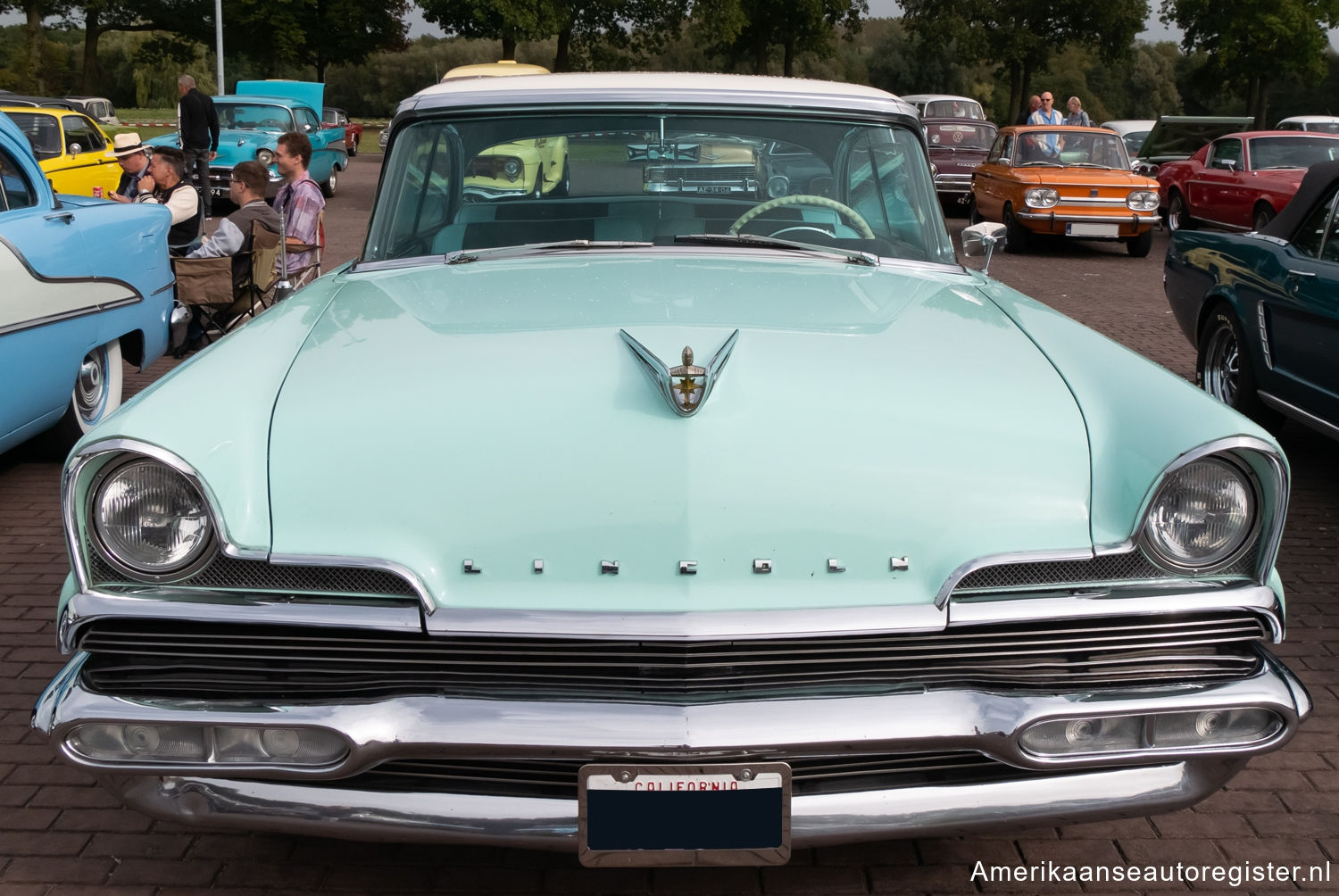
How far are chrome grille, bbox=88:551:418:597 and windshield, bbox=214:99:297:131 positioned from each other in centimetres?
1974

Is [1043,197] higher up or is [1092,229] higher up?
[1043,197]

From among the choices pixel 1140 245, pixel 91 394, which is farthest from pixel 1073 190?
pixel 91 394

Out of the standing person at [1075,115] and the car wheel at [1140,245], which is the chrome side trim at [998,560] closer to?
the car wheel at [1140,245]

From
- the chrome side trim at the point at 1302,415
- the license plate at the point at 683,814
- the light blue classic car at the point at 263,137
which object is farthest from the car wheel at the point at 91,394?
the light blue classic car at the point at 263,137

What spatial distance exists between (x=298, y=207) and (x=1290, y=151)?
11396 mm

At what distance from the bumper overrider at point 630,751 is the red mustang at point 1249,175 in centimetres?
1237

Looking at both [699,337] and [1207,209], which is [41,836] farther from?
[1207,209]

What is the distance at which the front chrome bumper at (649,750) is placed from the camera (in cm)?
209

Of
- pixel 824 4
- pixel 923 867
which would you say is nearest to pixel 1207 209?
pixel 923 867

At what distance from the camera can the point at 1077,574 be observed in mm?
2264

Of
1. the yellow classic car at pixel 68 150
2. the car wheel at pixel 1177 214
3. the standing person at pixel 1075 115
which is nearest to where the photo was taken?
the yellow classic car at pixel 68 150

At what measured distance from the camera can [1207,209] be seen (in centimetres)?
1516

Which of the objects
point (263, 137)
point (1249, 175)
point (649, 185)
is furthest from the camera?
point (263, 137)

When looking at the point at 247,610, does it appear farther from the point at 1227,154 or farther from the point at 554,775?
the point at 1227,154
